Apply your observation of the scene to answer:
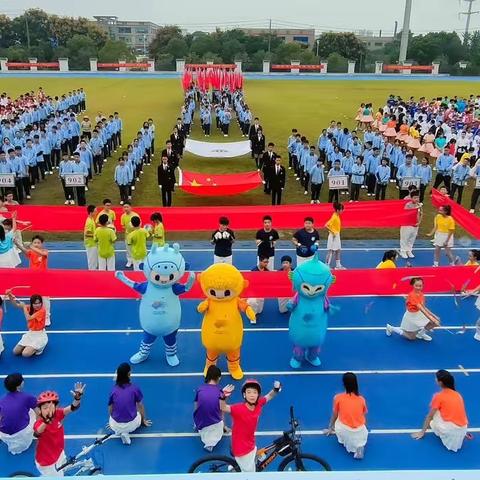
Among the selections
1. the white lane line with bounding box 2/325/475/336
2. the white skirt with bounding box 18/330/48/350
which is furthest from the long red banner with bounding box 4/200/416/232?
the white skirt with bounding box 18/330/48/350

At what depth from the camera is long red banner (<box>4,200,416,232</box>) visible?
40.9ft

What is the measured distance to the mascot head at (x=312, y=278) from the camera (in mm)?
7551

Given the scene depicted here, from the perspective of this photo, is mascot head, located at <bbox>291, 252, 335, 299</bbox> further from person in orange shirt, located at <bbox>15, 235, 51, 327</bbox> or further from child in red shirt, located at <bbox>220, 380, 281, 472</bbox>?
person in orange shirt, located at <bbox>15, 235, 51, 327</bbox>

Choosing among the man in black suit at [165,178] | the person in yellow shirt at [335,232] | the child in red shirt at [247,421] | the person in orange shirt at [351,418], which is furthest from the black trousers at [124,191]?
the person in orange shirt at [351,418]

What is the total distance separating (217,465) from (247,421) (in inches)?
24.0

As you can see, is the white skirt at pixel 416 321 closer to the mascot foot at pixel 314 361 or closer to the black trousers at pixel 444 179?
the mascot foot at pixel 314 361

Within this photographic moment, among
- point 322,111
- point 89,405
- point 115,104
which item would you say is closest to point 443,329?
point 89,405

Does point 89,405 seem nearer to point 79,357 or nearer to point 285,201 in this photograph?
point 79,357

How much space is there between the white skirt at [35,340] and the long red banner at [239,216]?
4410mm

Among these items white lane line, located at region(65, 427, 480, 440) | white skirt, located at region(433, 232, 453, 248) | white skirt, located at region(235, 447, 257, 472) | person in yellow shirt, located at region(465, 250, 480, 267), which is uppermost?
person in yellow shirt, located at region(465, 250, 480, 267)

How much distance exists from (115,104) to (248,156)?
1762cm

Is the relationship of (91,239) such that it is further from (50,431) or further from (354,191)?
(354,191)

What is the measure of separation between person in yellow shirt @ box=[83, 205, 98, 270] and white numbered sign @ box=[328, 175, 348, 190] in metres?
6.79

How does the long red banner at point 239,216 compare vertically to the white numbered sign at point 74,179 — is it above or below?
below
